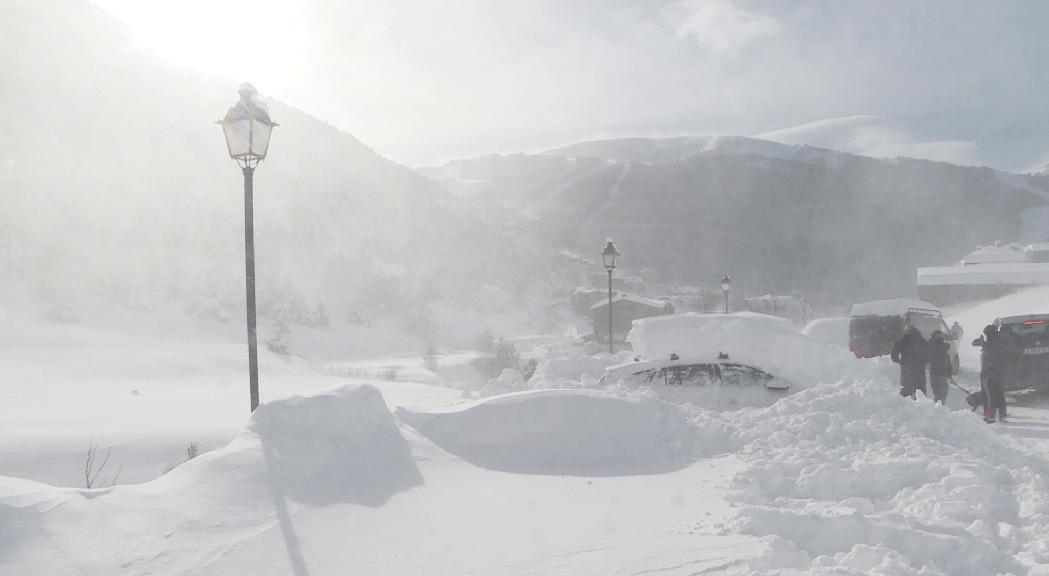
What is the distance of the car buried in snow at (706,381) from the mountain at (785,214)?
105 m

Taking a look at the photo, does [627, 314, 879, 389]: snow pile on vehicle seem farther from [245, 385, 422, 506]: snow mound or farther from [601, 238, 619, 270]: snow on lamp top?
[245, 385, 422, 506]: snow mound

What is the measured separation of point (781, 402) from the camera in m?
8.02

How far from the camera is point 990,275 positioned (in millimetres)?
42250

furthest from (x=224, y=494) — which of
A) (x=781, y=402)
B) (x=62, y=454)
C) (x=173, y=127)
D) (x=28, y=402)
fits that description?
(x=173, y=127)

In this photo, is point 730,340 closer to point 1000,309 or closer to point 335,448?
point 335,448

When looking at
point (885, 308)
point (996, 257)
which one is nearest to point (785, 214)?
point (996, 257)

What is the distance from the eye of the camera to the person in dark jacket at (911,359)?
422 inches

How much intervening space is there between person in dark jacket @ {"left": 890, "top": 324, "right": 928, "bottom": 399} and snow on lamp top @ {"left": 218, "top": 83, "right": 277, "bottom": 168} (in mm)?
9602

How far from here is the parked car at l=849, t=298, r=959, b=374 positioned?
18203 millimetres

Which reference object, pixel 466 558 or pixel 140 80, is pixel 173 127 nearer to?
pixel 140 80

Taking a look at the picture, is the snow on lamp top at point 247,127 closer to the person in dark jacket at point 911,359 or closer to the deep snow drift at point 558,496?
the deep snow drift at point 558,496

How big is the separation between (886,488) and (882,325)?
14592 millimetres

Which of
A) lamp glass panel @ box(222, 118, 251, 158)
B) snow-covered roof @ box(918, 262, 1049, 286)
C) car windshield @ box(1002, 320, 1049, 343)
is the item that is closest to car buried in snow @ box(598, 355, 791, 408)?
lamp glass panel @ box(222, 118, 251, 158)

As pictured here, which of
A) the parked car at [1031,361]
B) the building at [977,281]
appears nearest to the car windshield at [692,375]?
the parked car at [1031,361]
